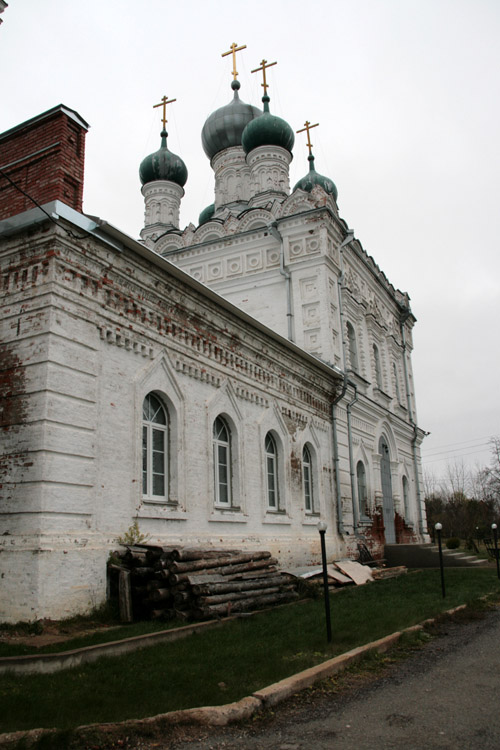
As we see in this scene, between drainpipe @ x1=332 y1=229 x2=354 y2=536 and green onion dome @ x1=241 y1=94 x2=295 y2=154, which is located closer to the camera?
drainpipe @ x1=332 y1=229 x2=354 y2=536

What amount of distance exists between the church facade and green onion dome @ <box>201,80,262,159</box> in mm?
5512

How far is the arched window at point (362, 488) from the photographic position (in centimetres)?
1739

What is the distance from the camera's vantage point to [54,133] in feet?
28.5

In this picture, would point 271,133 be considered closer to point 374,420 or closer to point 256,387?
point 374,420

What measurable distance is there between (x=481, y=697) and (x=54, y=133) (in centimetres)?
805

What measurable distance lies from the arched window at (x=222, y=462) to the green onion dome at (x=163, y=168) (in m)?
15.3

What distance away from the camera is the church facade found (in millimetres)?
7332

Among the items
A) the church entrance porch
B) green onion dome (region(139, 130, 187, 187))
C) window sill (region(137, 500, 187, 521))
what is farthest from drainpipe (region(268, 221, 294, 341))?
window sill (region(137, 500, 187, 521))

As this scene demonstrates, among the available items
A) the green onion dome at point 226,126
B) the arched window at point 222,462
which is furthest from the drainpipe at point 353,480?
the green onion dome at point 226,126

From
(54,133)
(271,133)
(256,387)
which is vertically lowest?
(256,387)

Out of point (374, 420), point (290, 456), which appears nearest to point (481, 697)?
point (290, 456)

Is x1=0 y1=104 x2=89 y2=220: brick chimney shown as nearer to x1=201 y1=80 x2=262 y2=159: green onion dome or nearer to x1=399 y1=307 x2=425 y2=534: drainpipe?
x1=201 y1=80 x2=262 y2=159: green onion dome

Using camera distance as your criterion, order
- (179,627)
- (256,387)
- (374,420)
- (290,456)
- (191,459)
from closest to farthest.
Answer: (179,627), (191,459), (256,387), (290,456), (374,420)

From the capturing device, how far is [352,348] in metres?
18.9
